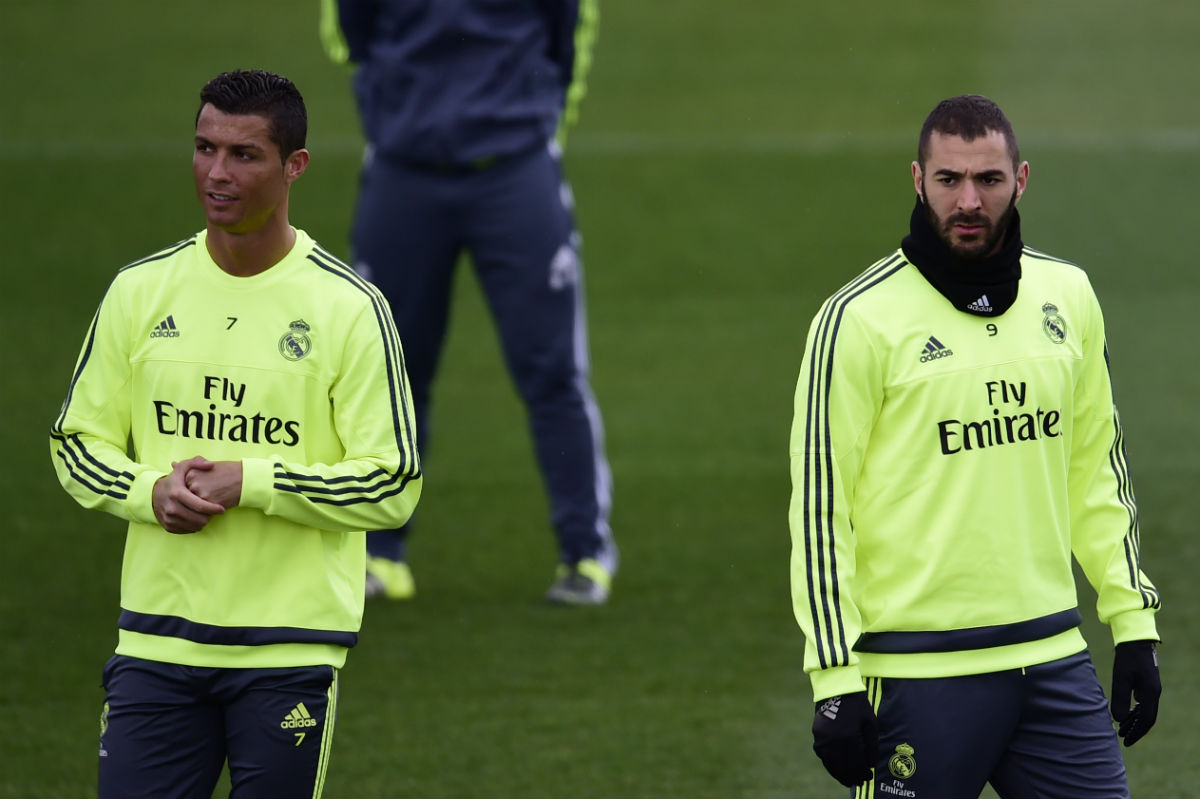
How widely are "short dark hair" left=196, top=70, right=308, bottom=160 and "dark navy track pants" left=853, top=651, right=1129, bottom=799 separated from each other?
60.6 inches

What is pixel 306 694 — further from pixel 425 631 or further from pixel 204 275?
pixel 425 631

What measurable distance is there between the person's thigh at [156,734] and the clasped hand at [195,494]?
29cm

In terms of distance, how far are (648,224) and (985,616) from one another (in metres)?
10.6

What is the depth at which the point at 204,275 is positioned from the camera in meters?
3.53

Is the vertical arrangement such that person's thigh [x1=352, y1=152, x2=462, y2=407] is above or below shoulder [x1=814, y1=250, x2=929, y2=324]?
above

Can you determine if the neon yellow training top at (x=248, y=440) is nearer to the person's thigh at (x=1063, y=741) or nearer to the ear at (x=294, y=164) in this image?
the ear at (x=294, y=164)

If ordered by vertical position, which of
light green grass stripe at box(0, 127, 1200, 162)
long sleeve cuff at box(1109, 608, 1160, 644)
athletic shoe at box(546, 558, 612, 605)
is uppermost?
light green grass stripe at box(0, 127, 1200, 162)

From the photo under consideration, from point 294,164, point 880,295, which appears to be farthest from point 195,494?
point 880,295

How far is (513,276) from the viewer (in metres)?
6.24

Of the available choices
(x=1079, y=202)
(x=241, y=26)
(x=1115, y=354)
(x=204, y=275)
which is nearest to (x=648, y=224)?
(x=1079, y=202)

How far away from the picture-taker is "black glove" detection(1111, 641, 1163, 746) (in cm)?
353

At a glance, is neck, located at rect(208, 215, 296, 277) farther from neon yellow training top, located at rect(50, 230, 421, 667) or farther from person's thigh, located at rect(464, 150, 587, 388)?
person's thigh, located at rect(464, 150, 587, 388)

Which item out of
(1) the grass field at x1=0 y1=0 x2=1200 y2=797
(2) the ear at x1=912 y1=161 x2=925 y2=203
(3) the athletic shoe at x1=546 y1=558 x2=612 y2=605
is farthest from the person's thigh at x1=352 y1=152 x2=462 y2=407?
(2) the ear at x1=912 y1=161 x2=925 y2=203

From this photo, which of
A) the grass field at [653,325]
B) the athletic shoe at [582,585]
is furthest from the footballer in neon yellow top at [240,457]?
the athletic shoe at [582,585]
